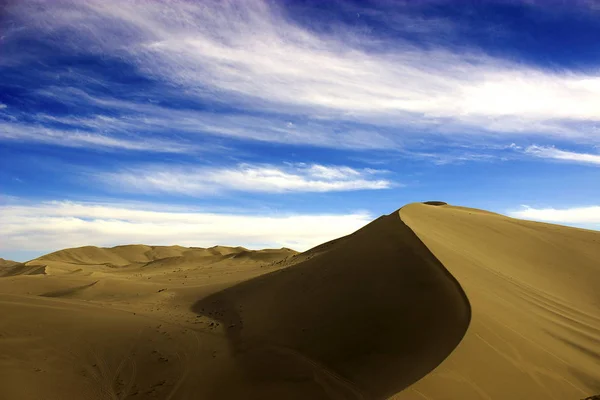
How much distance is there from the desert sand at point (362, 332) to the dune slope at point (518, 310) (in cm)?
4

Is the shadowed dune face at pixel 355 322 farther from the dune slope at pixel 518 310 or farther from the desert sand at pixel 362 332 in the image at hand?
the dune slope at pixel 518 310

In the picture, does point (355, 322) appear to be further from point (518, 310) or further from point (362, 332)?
point (518, 310)

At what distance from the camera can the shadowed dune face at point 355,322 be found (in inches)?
328

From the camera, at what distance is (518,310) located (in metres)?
9.79

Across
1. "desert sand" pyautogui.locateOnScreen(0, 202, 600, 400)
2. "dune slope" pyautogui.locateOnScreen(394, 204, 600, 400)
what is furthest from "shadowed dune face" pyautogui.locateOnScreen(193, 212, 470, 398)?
"dune slope" pyautogui.locateOnScreen(394, 204, 600, 400)

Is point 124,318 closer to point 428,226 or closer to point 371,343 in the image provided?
point 371,343

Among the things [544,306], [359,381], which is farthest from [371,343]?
[544,306]

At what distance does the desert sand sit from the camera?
7.58 meters

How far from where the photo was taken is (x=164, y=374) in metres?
10.1

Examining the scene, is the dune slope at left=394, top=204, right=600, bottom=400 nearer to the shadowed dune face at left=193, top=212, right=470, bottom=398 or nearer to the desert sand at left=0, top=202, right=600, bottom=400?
the desert sand at left=0, top=202, right=600, bottom=400

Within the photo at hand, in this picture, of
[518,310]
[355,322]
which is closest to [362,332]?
[355,322]

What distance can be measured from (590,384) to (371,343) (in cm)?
414

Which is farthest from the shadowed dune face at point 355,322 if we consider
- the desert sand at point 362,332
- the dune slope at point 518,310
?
the dune slope at point 518,310

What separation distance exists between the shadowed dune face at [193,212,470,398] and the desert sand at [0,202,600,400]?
1.7 inches
